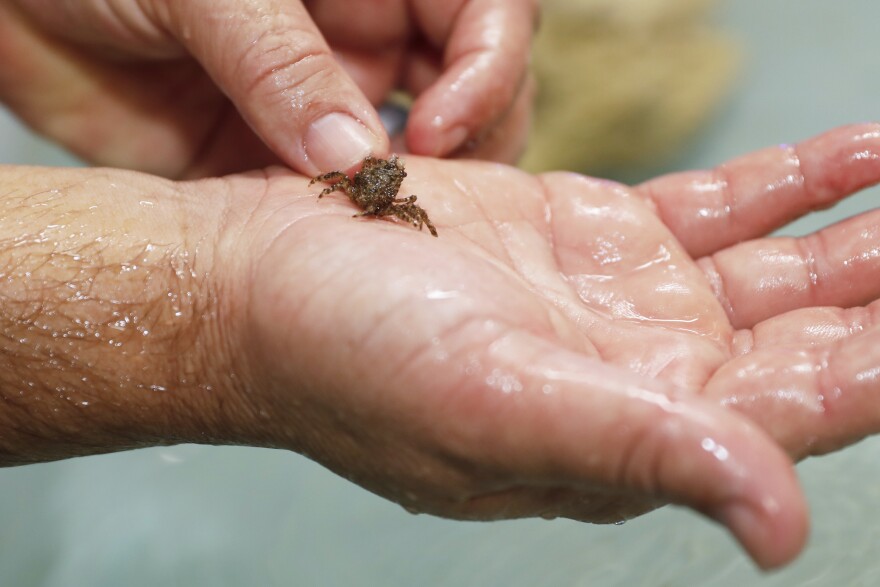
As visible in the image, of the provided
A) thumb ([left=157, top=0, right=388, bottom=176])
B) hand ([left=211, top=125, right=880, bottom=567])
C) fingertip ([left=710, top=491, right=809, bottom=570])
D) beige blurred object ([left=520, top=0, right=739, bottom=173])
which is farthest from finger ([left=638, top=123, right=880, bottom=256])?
beige blurred object ([left=520, top=0, right=739, bottom=173])

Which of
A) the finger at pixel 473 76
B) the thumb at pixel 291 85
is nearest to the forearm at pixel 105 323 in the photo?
the thumb at pixel 291 85

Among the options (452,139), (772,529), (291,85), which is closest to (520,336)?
(772,529)

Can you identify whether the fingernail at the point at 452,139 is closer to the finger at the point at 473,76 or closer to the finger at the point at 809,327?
the finger at the point at 473,76

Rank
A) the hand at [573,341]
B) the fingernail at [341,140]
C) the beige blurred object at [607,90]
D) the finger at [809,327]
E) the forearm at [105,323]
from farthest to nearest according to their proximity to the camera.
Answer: the beige blurred object at [607,90] → the fingernail at [341,140] → the forearm at [105,323] → the finger at [809,327] → the hand at [573,341]

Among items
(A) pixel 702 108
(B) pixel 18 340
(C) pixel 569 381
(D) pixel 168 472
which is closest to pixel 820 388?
(C) pixel 569 381

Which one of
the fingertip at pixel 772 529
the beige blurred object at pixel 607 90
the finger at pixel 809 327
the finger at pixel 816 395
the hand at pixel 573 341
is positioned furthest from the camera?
the beige blurred object at pixel 607 90

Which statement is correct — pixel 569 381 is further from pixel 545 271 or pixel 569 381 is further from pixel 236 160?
pixel 236 160

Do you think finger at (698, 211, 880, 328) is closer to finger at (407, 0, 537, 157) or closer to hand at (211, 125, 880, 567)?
hand at (211, 125, 880, 567)
